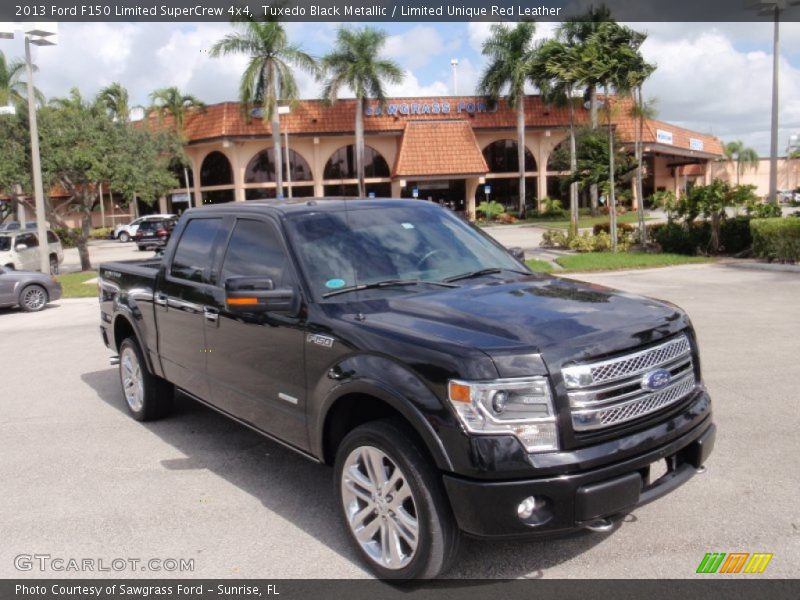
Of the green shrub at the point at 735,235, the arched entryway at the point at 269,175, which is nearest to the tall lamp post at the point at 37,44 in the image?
the green shrub at the point at 735,235

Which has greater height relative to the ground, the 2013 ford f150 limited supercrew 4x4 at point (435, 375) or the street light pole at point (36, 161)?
the street light pole at point (36, 161)

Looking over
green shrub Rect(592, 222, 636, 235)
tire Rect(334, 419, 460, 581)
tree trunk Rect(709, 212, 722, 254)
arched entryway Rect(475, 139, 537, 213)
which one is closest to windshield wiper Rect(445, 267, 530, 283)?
tire Rect(334, 419, 460, 581)

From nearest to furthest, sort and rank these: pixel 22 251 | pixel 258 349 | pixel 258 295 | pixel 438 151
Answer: pixel 258 295
pixel 258 349
pixel 22 251
pixel 438 151

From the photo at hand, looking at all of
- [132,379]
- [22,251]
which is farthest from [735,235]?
[22,251]

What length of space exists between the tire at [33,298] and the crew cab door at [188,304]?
1178cm

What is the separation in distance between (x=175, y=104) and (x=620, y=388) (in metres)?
53.0

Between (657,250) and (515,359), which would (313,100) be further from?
(515,359)

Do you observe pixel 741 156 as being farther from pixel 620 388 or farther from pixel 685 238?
pixel 620 388

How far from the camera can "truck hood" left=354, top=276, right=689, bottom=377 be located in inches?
128

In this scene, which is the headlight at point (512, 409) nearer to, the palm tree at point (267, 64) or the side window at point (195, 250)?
the side window at point (195, 250)

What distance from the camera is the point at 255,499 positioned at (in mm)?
4766

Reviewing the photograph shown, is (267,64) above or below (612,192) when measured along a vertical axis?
above

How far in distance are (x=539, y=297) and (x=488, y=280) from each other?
530mm

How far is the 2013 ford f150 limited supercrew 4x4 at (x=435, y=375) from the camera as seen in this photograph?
317 centimetres
